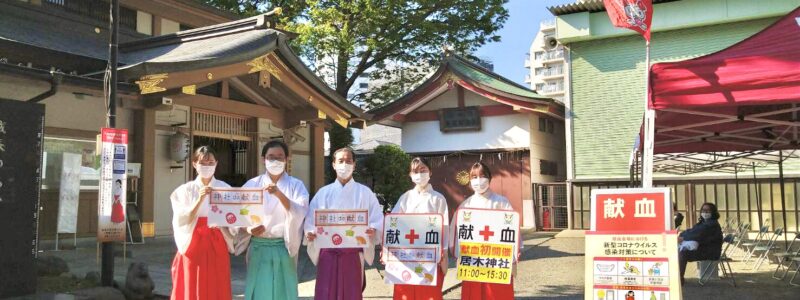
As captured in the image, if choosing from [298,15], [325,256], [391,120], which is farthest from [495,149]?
[325,256]

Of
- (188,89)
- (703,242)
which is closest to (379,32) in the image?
(188,89)

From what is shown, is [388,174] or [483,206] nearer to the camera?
[483,206]

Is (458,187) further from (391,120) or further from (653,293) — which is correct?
(653,293)

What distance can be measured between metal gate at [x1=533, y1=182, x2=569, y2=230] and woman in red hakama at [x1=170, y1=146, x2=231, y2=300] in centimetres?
1573

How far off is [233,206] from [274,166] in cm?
46

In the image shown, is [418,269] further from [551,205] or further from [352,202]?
[551,205]

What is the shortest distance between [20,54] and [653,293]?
9083 mm

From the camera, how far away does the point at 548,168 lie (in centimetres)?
2097

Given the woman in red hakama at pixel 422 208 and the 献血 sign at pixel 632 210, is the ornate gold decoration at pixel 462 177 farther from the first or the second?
the 献血 sign at pixel 632 210

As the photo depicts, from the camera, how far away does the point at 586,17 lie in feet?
58.7

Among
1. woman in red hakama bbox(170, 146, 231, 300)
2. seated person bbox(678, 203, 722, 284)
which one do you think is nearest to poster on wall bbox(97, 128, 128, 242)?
woman in red hakama bbox(170, 146, 231, 300)

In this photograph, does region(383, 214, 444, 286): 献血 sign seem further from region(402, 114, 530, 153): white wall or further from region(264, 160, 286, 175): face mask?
region(402, 114, 530, 153): white wall

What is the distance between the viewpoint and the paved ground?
8.20 meters

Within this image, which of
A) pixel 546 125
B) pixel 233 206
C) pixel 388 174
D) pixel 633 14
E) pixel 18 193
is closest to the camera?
pixel 233 206
